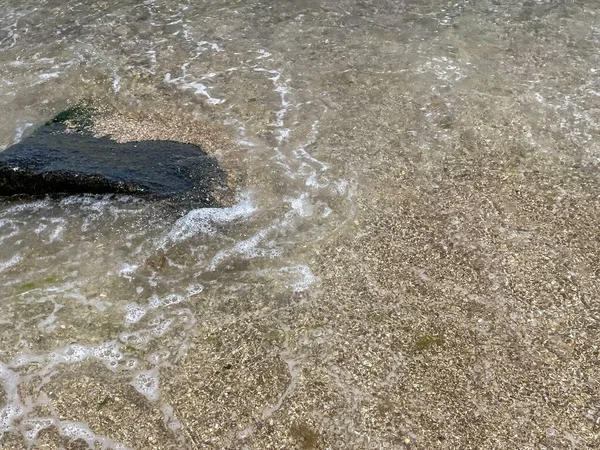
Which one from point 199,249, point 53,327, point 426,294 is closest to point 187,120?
point 199,249

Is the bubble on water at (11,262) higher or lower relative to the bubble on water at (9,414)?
higher

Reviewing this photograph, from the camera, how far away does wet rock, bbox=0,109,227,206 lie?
6035 mm

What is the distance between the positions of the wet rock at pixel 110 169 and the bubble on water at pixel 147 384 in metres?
2.14

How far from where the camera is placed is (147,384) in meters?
4.29

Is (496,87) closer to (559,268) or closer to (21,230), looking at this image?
(559,268)

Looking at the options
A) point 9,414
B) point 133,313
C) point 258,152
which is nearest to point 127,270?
point 133,313

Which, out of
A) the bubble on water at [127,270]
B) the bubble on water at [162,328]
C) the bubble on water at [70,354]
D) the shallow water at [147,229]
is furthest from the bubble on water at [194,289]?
the bubble on water at [70,354]

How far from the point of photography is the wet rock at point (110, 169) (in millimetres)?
6035

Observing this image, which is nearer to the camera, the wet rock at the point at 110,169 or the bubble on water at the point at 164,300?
the bubble on water at the point at 164,300

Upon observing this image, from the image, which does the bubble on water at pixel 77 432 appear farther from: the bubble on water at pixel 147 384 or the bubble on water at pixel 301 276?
the bubble on water at pixel 301 276

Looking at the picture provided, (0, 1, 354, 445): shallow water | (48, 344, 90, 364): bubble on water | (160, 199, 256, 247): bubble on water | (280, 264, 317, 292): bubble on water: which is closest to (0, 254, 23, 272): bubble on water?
(0, 1, 354, 445): shallow water

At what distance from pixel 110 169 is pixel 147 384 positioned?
286cm

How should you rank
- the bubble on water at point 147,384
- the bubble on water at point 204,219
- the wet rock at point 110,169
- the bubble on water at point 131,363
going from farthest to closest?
1. the wet rock at point 110,169
2. the bubble on water at point 204,219
3. the bubble on water at point 131,363
4. the bubble on water at point 147,384

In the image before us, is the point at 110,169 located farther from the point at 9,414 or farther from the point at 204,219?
the point at 9,414
